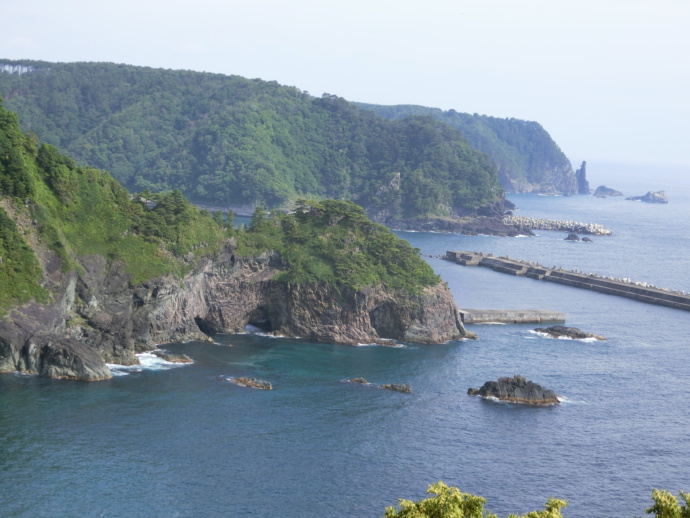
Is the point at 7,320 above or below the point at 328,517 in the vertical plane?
above

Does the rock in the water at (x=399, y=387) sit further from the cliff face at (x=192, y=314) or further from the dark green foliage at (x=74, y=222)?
the dark green foliage at (x=74, y=222)

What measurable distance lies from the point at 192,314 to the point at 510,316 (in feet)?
157

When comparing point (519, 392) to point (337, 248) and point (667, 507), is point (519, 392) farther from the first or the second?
point (667, 507)

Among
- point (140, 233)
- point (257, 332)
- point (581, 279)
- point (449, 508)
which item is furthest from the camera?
point (581, 279)

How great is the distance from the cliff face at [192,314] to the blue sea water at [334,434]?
2.71 m

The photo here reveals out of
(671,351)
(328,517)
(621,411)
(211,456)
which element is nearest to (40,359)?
(211,456)

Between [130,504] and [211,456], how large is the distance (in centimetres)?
977

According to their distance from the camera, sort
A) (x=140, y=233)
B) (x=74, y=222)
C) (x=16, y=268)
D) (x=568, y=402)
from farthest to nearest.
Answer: (x=140, y=233) → (x=74, y=222) → (x=16, y=268) → (x=568, y=402)

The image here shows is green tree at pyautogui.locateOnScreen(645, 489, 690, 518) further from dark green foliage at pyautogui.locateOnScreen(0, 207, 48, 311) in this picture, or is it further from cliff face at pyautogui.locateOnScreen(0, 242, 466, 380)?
dark green foliage at pyautogui.locateOnScreen(0, 207, 48, 311)

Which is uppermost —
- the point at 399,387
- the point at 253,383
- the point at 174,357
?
the point at 174,357

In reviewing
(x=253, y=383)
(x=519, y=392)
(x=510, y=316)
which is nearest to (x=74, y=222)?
(x=253, y=383)

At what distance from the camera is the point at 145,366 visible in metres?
87.4

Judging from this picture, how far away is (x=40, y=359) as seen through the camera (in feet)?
267

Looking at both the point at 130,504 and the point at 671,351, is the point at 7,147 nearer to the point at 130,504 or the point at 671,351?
the point at 130,504
